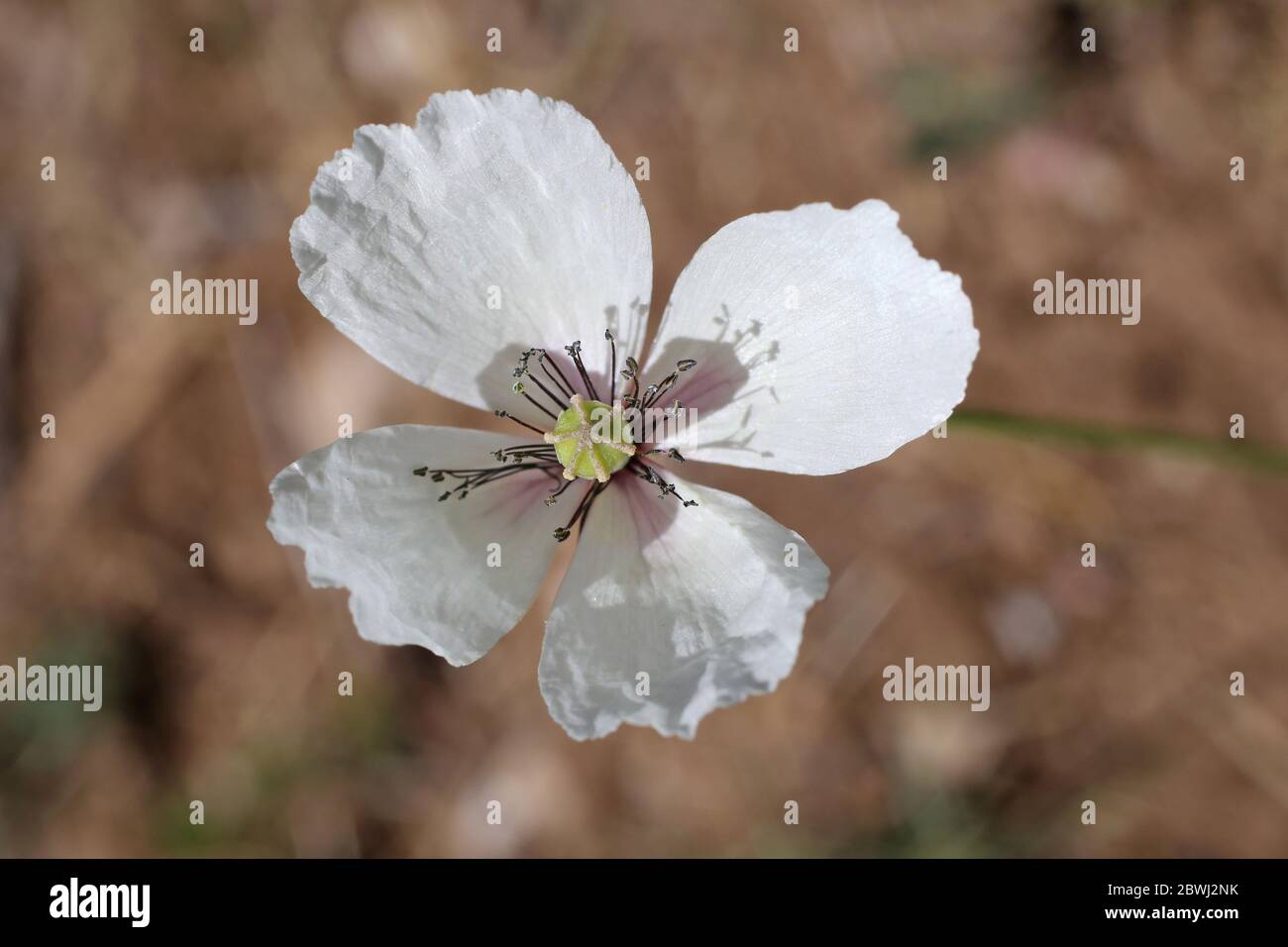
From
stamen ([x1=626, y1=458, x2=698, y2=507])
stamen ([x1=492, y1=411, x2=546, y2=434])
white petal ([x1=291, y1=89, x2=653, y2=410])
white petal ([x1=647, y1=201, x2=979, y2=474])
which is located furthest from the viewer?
stamen ([x1=492, y1=411, x2=546, y2=434])

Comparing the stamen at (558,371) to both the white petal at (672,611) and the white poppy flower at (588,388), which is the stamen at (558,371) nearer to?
the white poppy flower at (588,388)

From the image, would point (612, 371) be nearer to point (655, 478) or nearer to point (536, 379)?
point (536, 379)

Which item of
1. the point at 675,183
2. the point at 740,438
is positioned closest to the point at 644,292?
the point at 740,438

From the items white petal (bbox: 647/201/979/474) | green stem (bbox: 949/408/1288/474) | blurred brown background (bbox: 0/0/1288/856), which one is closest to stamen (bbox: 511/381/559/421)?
white petal (bbox: 647/201/979/474)

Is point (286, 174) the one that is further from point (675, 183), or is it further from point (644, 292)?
point (644, 292)

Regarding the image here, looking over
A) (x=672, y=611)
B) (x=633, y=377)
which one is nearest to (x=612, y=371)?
(x=633, y=377)

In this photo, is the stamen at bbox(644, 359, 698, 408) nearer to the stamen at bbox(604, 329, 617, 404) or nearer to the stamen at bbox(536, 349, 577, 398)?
the stamen at bbox(604, 329, 617, 404)

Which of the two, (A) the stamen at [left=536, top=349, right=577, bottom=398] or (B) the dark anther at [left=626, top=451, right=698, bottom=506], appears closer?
(B) the dark anther at [left=626, top=451, right=698, bottom=506]
